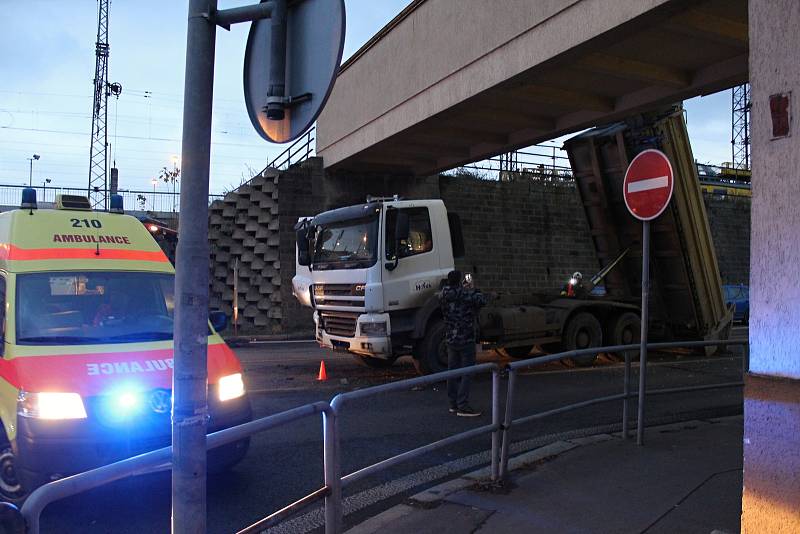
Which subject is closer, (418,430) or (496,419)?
(496,419)

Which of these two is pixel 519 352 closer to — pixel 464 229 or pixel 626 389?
pixel 626 389

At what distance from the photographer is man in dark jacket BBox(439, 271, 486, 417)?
758cm

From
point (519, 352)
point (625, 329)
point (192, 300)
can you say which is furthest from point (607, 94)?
point (192, 300)

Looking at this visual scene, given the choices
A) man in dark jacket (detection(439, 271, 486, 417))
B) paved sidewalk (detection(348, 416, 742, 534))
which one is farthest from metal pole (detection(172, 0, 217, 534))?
man in dark jacket (detection(439, 271, 486, 417))

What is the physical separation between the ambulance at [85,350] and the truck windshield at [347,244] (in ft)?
12.4

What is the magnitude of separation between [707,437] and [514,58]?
6839 millimetres

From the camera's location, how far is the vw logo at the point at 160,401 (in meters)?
4.41

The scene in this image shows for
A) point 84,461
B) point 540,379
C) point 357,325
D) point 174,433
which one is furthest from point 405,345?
point 174,433

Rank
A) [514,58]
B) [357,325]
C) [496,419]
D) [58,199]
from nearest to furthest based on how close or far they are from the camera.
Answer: [496,419], [58,199], [357,325], [514,58]

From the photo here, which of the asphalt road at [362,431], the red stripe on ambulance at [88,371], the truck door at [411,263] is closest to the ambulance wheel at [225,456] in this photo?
the asphalt road at [362,431]

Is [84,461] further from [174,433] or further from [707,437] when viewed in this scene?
[707,437]

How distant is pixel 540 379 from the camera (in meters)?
10.0

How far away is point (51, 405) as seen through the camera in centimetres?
419

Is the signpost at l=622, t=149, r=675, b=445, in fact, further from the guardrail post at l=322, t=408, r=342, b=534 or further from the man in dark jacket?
the guardrail post at l=322, t=408, r=342, b=534
